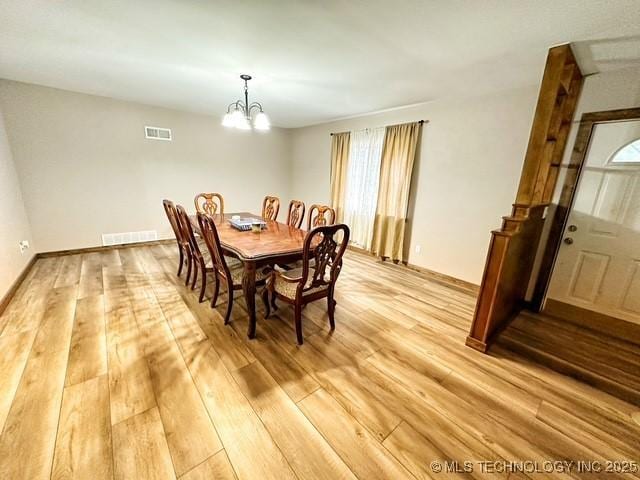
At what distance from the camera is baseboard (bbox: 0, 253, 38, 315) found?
2.29 metres

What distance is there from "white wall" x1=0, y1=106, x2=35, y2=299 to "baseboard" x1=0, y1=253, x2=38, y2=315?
A: 37 millimetres

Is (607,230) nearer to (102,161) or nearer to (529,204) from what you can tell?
(529,204)

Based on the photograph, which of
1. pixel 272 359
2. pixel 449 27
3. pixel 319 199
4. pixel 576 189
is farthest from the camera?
pixel 319 199

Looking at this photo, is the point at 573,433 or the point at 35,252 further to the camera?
the point at 35,252

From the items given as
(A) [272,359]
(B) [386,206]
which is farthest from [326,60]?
(A) [272,359]

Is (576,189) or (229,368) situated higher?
(576,189)

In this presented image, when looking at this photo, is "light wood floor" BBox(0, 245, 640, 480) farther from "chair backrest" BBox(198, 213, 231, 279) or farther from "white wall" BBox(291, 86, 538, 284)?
"white wall" BBox(291, 86, 538, 284)

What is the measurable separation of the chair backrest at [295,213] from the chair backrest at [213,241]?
1.33m

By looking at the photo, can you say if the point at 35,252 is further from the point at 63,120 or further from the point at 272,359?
the point at 272,359

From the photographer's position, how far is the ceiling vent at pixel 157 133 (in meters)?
4.06

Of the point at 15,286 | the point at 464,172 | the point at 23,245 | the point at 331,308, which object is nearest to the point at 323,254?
the point at 331,308

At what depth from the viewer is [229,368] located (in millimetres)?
1741

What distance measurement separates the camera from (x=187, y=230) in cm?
248

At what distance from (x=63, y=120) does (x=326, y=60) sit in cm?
383
